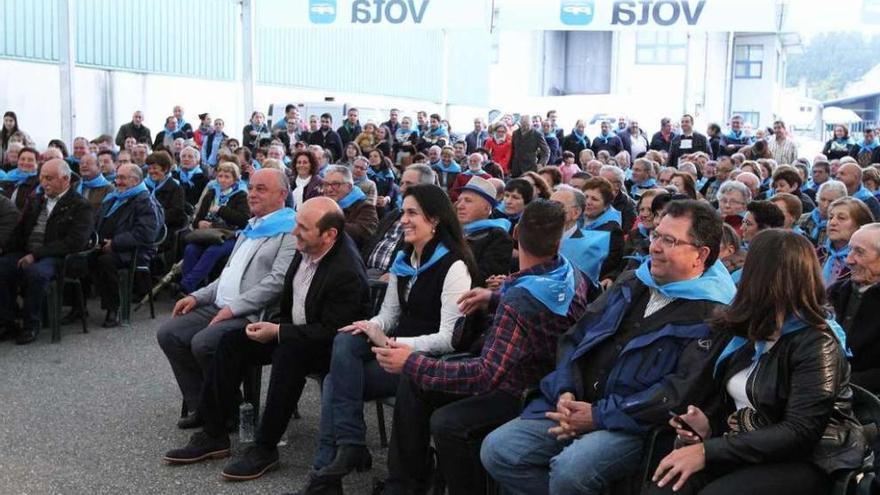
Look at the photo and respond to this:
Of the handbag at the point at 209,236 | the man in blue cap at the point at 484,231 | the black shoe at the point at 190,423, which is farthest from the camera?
the handbag at the point at 209,236

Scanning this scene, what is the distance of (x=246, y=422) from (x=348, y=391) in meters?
0.96

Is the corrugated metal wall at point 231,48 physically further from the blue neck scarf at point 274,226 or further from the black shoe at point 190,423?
the black shoe at point 190,423

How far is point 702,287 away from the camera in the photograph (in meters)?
3.27

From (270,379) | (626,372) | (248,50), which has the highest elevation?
(248,50)

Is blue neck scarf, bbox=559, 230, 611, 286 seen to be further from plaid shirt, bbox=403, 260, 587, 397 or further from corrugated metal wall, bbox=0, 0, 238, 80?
corrugated metal wall, bbox=0, 0, 238, 80

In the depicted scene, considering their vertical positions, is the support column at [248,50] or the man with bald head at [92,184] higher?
the support column at [248,50]

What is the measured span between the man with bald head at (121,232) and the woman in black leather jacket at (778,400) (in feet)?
19.0

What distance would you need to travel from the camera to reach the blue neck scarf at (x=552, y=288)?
3.61m

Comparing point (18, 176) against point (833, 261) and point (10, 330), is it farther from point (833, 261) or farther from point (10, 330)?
point (833, 261)

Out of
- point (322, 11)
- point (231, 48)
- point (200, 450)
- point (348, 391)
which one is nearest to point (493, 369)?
point (348, 391)

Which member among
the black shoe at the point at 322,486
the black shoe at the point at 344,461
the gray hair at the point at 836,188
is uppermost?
the gray hair at the point at 836,188

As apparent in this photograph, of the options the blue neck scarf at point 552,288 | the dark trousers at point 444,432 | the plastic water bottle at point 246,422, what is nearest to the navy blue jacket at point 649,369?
the blue neck scarf at point 552,288

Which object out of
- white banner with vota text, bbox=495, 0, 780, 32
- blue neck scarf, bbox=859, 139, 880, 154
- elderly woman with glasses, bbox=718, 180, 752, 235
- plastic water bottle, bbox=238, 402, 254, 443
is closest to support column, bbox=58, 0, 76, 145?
white banner with vota text, bbox=495, 0, 780, 32

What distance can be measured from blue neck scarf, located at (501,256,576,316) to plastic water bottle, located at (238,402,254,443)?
183 centimetres
